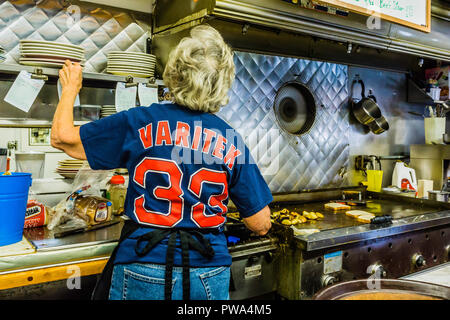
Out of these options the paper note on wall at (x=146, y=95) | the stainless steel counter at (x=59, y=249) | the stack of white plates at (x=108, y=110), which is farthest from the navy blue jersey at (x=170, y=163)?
the stack of white plates at (x=108, y=110)

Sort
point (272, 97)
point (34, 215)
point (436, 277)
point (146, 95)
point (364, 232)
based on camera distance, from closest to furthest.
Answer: point (34, 215)
point (436, 277)
point (364, 232)
point (146, 95)
point (272, 97)

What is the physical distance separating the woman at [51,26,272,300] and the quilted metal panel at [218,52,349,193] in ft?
4.10

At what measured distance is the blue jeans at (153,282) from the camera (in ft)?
4.28

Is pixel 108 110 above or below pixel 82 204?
above

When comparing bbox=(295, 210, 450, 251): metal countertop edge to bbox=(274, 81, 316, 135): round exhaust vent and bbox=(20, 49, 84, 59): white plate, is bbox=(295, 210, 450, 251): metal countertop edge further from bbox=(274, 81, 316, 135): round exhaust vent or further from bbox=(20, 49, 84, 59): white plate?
bbox=(20, 49, 84, 59): white plate

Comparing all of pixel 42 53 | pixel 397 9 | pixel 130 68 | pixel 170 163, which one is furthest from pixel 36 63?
pixel 397 9

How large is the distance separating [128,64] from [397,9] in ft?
6.13

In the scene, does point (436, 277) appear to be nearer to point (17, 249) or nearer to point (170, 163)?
point (170, 163)

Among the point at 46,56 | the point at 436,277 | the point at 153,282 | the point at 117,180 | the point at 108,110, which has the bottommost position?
the point at 436,277

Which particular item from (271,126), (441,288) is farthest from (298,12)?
(441,288)

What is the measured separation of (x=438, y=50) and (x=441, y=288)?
2.56m

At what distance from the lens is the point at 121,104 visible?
2.14 meters

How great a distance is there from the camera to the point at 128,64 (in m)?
2.16

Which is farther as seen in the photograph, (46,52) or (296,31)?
(296,31)
